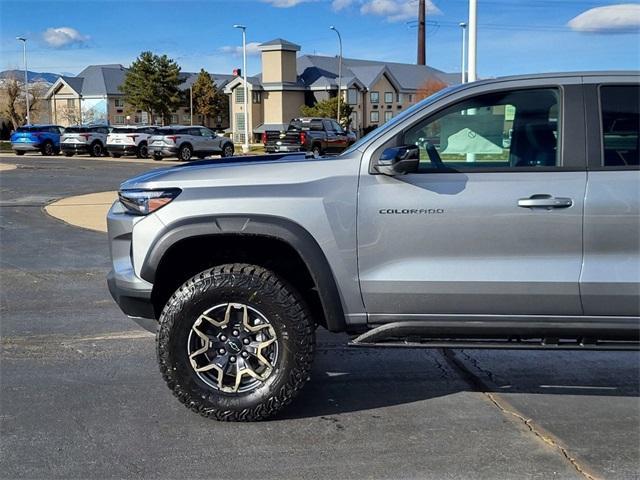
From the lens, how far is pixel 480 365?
17.6 ft

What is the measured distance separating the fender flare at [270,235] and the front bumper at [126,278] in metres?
0.21

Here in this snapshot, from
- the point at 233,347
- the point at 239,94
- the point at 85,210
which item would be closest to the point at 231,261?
the point at 233,347

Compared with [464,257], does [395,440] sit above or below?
below

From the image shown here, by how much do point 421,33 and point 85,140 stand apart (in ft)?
165

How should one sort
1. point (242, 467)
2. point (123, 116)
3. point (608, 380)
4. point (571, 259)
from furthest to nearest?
point (123, 116), point (608, 380), point (571, 259), point (242, 467)

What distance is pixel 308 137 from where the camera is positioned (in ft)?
109

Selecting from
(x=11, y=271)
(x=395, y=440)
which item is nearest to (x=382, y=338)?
(x=395, y=440)

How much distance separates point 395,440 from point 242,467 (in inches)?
35.9

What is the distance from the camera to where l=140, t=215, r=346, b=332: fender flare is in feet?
13.2

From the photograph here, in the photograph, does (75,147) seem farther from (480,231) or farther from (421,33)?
(421,33)

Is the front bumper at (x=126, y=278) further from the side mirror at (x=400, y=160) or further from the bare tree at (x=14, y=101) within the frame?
the bare tree at (x=14, y=101)

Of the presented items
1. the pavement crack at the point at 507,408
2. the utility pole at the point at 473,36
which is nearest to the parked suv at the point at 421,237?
the pavement crack at the point at 507,408

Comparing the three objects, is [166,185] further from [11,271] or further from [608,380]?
[11,271]

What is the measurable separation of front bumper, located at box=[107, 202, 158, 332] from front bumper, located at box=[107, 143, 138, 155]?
3278cm
